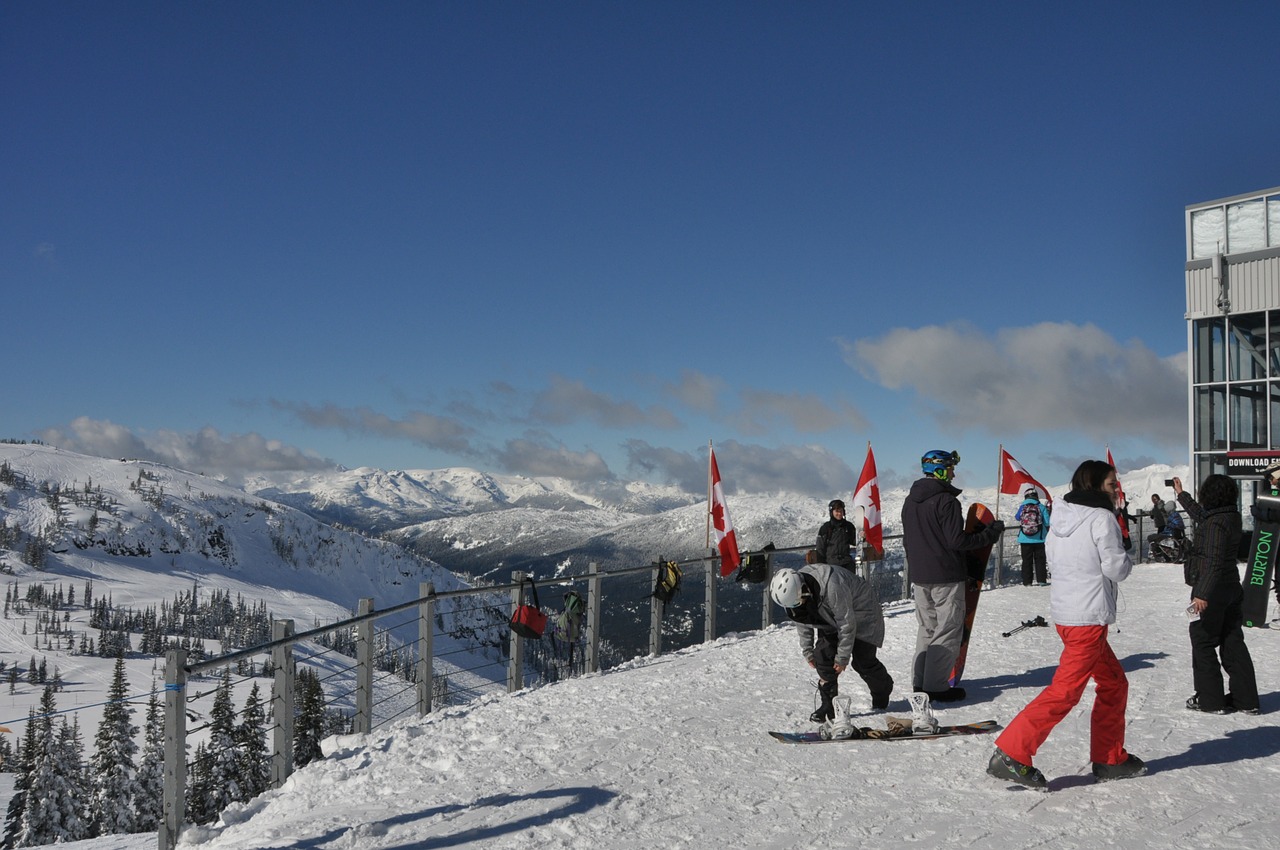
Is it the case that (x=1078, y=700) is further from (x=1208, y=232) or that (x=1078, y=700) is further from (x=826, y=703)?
(x=1208, y=232)

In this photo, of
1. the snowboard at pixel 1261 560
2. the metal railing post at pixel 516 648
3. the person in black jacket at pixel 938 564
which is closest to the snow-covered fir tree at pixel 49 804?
the metal railing post at pixel 516 648

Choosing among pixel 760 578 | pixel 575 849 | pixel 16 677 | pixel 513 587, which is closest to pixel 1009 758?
pixel 575 849

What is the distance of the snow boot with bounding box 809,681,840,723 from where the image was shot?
280 inches

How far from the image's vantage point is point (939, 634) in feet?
26.0

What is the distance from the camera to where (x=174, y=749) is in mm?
5832

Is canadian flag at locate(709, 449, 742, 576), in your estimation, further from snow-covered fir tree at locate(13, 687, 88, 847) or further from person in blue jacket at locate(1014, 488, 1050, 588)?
snow-covered fir tree at locate(13, 687, 88, 847)

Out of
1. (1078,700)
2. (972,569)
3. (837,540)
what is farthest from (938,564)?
(837,540)

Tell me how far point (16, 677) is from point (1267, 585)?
593 feet

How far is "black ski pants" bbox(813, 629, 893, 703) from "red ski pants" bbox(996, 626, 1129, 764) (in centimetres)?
175

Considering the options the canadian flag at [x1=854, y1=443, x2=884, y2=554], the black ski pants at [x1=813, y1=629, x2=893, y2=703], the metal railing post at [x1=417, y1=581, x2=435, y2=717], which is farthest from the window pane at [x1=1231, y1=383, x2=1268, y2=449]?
the metal railing post at [x1=417, y1=581, x2=435, y2=717]

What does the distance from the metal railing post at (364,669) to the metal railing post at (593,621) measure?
→ 13.0 ft

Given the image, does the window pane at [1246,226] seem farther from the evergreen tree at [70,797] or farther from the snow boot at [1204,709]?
the evergreen tree at [70,797]

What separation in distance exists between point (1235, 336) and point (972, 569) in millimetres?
24811

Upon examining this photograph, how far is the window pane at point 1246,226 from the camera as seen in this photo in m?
27.1
